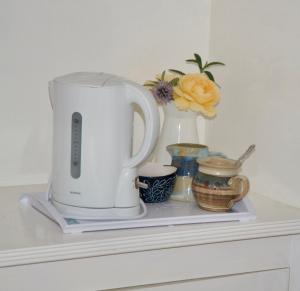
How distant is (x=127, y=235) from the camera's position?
96 cm

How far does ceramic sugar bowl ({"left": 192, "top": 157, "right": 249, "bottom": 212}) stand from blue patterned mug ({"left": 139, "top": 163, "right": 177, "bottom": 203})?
62 millimetres

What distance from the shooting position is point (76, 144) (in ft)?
3.32

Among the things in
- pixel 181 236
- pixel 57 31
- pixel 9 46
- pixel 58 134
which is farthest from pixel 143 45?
pixel 181 236

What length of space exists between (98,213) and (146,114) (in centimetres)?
20

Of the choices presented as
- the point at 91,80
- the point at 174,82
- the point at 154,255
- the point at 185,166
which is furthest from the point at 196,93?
the point at 154,255

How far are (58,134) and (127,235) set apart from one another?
23 cm

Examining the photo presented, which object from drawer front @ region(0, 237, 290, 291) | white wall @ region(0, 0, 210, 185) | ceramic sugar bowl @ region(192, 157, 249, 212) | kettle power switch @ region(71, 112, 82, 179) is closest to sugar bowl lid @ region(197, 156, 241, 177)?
ceramic sugar bowl @ region(192, 157, 249, 212)

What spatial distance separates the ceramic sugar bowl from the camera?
1.07 m

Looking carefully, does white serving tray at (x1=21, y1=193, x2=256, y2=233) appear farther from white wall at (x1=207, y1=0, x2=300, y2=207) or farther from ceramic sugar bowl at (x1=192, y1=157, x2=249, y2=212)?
white wall at (x1=207, y1=0, x2=300, y2=207)

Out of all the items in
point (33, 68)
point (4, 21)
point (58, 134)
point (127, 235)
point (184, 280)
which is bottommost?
point (184, 280)

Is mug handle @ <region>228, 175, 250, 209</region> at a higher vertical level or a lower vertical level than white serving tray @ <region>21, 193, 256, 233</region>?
higher

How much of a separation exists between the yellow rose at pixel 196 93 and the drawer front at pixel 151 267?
0.32 metres

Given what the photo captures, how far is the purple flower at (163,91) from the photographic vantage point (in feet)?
4.07

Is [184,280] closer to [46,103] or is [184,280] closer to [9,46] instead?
[46,103]
